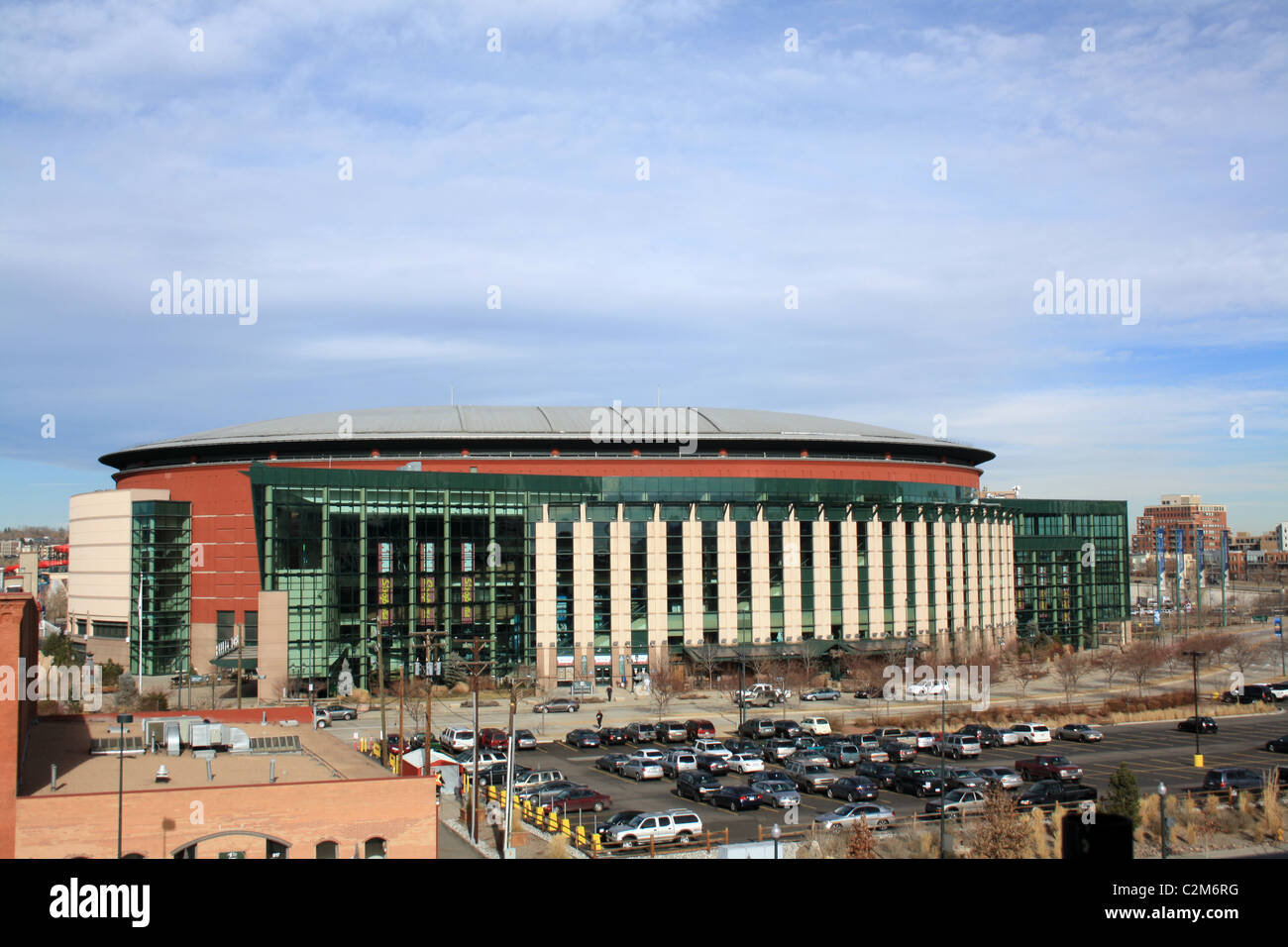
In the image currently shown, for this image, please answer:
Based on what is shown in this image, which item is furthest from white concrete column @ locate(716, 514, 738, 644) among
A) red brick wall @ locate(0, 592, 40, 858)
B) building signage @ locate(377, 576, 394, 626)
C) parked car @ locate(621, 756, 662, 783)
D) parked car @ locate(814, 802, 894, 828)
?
red brick wall @ locate(0, 592, 40, 858)

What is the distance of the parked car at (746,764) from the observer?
1945 inches

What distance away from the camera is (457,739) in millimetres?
56031

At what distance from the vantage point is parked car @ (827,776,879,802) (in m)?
41.9

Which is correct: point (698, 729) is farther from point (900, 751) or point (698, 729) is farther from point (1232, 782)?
point (1232, 782)

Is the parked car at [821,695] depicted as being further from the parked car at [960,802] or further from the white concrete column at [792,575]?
the parked car at [960,802]

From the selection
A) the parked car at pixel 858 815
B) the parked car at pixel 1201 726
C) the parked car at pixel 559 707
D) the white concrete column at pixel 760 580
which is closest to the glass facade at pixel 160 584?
the parked car at pixel 559 707

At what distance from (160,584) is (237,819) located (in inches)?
2944

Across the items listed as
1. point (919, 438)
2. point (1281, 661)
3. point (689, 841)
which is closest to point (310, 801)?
point (689, 841)

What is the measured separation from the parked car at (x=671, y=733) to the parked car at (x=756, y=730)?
11.3 feet

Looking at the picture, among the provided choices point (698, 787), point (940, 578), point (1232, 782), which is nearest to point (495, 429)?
point (940, 578)

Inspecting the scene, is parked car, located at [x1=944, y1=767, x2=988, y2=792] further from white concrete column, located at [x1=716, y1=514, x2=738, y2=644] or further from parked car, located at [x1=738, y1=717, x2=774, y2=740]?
white concrete column, located at [x1=716, y1=514, x2=738, y2=644]

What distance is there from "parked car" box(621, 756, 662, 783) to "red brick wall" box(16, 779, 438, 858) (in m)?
20.9
